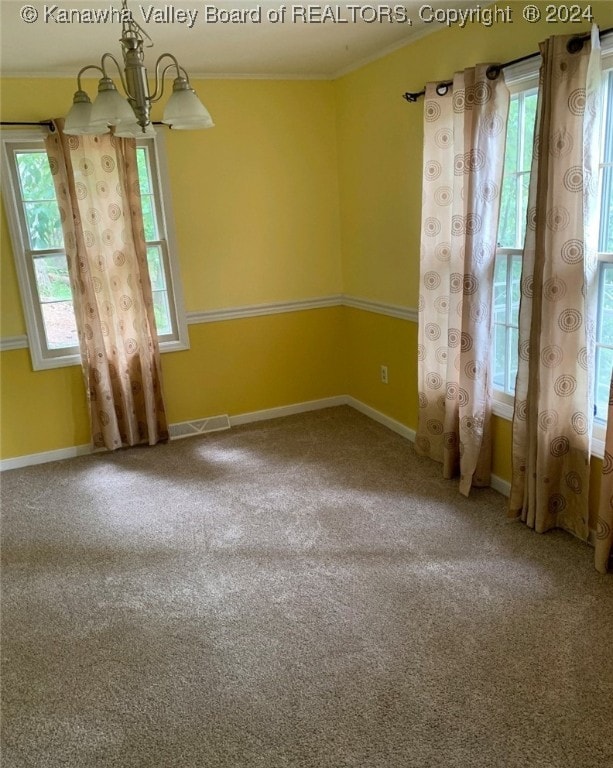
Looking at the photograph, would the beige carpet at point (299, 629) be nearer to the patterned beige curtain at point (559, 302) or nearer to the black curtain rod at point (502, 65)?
the patterned beige curtain at point (559, 302)

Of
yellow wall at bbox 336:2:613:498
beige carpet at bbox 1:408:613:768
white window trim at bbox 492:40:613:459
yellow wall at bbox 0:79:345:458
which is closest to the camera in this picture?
beige carpet at bbox 1:408:613:768

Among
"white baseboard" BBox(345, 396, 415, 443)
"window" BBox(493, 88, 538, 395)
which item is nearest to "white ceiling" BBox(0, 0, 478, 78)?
"window" BBox(493, 88, 538, 395)

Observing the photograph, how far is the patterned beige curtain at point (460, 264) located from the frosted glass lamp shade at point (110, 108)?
1.61 meters

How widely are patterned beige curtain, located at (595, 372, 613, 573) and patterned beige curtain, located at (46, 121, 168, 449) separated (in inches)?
109

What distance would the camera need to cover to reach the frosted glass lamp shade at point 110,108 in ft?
5.90

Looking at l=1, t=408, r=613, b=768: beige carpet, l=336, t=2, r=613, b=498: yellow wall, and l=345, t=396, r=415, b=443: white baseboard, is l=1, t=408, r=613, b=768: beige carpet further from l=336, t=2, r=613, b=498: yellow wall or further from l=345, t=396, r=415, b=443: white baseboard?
l=336, t=2, r=613, b=498: yellow wall

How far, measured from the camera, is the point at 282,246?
425cm

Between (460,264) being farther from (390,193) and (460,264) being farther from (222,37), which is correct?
(222,37)

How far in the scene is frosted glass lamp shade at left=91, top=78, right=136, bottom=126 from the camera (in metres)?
1.80

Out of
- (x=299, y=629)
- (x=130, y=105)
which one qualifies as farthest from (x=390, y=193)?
(x=299, y=629)

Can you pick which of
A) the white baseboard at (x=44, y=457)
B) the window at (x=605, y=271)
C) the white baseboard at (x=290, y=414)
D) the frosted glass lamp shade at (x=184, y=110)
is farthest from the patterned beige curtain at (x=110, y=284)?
the window at (x=605, y=271)

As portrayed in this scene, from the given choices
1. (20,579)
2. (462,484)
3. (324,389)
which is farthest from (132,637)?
(324,389)

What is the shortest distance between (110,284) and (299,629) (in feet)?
8.30

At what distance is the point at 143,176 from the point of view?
385cm
